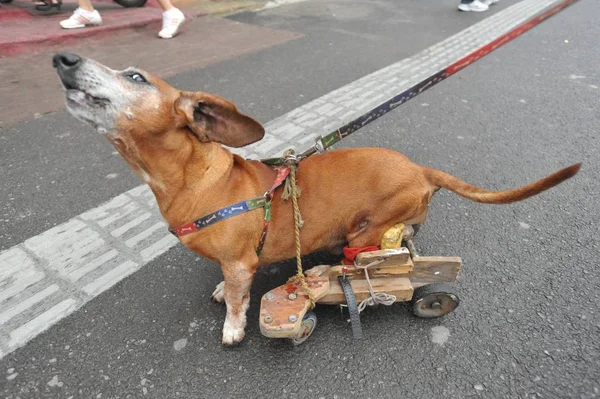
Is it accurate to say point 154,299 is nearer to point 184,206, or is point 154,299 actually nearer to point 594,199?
point 184,206

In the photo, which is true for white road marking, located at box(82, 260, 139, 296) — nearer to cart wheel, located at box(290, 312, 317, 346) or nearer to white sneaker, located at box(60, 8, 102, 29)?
cart wheel, located at box(290, 312, 317, 346)

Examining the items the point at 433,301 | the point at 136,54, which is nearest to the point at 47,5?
the point at 136,54

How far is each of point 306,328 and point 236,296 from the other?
0.42 metres

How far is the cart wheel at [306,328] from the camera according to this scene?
219 cm

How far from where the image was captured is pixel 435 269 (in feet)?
7.44

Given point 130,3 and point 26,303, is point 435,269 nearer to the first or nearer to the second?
point 26,303

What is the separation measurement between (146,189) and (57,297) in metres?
1.18

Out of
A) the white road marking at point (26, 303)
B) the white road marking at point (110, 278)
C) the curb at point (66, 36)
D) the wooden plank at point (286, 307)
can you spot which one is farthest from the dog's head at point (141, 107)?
the curb at point (66, 36)

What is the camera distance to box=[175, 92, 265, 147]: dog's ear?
187 cm

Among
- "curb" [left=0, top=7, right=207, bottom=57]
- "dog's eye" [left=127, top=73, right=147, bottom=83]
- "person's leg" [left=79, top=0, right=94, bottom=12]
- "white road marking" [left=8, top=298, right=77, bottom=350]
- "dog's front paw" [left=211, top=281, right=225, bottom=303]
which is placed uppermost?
"dog's eye" [left=127, top=73, right=147, bottom=83]

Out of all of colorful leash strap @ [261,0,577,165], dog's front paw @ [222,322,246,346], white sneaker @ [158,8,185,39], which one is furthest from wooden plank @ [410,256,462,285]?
white sneaker @ [158,8,185,39]

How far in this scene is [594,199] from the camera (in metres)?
3.46

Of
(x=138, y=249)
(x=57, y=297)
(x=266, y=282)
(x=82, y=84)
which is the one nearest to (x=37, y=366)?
(x=57, y=297)

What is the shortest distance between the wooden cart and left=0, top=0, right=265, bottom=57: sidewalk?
5.88 metres
